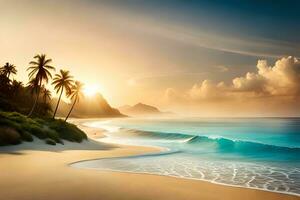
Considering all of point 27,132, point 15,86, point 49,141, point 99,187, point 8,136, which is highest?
point 15,86

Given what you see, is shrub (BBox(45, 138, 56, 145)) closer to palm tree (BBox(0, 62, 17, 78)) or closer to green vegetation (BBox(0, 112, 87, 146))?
green vegetation (BBox(0, 112, 87, 146))

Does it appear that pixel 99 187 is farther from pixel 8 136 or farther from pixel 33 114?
pixel 33 114

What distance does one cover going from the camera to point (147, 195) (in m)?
11.0

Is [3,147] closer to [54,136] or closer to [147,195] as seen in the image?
[54,136]

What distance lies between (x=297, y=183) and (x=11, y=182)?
12918 mm

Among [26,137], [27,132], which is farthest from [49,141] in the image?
[26,137]

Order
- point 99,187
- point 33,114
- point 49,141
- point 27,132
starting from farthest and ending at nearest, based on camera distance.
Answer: point 33,114
point 49,141
point 27,132
point 99,187

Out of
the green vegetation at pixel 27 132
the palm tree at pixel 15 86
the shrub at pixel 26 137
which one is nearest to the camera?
the green vegetation at pixel 27 132

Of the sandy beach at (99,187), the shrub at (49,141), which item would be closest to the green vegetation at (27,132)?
the shrub at (49,141)

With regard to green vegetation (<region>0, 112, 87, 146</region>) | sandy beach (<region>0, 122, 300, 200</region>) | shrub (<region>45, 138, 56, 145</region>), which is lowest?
sandy beach (<region>0, 122, 300, 200</region>)

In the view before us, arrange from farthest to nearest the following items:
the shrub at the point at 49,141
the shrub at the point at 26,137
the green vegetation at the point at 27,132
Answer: the shrub at the point at 49,141 → the shrub at the point at 26,137 → the green vegetation at the point at 27,132

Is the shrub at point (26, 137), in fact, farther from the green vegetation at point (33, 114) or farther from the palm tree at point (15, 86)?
the palm tree at point (15, 86)

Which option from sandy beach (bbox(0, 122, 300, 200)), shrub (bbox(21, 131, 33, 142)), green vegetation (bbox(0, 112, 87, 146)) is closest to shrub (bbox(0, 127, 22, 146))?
green vegetation (bbox(0, 112, 87, 146))

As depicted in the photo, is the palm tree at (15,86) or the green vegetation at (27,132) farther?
the palm tree at (15,86)
